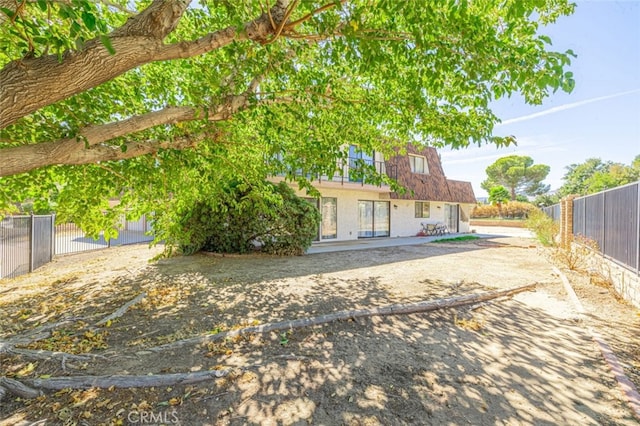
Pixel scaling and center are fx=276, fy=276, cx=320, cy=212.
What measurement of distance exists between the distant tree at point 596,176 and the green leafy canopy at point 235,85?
33.6m

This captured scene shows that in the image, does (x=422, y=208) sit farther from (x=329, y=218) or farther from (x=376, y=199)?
(x=329, y=218)

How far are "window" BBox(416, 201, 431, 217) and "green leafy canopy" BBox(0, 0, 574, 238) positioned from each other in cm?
1446

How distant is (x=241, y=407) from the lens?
97.7 inches

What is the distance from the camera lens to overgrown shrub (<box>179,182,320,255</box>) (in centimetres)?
1024

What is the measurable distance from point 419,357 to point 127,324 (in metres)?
4.40

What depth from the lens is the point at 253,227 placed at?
10.6 meters

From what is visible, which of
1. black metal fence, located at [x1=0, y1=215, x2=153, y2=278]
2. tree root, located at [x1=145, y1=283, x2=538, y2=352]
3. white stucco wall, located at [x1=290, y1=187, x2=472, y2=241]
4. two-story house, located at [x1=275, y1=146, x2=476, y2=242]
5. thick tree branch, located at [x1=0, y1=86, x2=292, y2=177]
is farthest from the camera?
white stucco wall, located at [x1=290, y1=187, x2=472, y2=241]

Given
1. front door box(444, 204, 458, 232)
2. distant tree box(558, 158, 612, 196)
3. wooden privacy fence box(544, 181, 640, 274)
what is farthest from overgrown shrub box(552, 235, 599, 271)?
distant tree box(558, 158, 612, 196)

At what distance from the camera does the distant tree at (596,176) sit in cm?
2883

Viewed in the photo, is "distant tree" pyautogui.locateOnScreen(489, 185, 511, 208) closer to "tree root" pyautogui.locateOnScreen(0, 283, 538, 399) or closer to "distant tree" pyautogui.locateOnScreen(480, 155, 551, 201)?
"distant tree" pyautogui.locateOnScreen(480, 155, 551, 201)

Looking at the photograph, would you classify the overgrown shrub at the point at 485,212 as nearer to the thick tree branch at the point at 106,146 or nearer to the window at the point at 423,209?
the window at the point at 423,209

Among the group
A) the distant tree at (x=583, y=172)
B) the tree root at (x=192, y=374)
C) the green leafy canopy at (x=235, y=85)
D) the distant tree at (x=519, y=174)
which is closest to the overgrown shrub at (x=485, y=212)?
the distant tree at (x=519, y=174)

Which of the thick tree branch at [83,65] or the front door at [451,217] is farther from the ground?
the thick tree branch at [83,65]

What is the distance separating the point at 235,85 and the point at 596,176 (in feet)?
145
